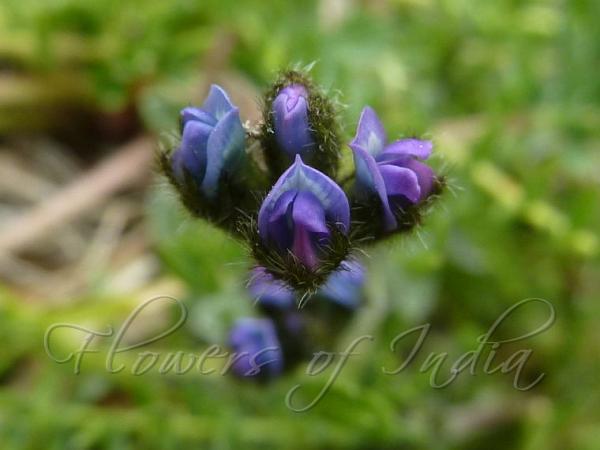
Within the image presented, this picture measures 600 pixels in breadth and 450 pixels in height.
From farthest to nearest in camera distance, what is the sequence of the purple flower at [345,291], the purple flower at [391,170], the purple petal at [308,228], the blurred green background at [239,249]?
the blurred green background at [239,249] → the purple flower at [345,291] → the purple flower at [391,170] → the purple petal at [308,228]

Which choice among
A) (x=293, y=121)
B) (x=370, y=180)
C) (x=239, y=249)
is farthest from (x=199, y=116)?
(x=239, y=249)

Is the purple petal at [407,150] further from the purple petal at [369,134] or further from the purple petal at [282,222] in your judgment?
the purple petal at [282,222]

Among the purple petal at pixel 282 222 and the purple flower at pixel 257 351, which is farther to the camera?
the purple flower at pixel 257 351

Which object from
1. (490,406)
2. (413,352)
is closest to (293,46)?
(413,352)

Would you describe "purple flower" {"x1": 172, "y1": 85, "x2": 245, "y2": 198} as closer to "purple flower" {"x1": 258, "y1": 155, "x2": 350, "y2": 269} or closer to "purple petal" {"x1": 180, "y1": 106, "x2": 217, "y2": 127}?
"purple petal" {"x1": 180, "y1": 106, "x2": 217, "y2": 127}

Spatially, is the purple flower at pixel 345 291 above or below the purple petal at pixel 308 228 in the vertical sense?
below

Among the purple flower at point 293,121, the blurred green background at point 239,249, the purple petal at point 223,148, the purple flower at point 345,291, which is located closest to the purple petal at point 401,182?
the purple flower at point 293,121
